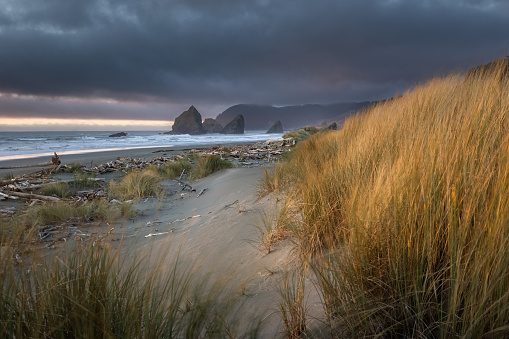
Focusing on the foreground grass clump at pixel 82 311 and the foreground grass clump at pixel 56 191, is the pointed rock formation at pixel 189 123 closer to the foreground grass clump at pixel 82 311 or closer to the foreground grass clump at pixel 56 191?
the foreground grass clump at pixel 56 191

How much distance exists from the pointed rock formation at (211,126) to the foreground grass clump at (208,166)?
81841mm

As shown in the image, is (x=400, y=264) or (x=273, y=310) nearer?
(x=400, y=264)

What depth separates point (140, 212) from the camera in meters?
4.98

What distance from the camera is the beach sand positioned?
177 cm

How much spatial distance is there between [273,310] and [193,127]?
92.1 meters

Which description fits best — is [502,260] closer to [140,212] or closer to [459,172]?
[459,172]

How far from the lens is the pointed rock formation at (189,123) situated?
89.9 meters

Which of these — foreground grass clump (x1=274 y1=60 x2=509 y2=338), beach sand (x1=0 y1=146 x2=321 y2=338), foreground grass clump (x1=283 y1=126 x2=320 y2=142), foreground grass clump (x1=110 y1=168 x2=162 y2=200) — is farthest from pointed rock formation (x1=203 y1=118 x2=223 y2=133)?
foreground grass clump (x1=274 y1=60 x2=509 y2=338)

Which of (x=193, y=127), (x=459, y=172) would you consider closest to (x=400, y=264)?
(x=459, y=172)

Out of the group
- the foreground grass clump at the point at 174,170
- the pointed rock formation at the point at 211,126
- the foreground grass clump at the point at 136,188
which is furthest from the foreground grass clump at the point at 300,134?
the pointed rock formation at the point at 211,126

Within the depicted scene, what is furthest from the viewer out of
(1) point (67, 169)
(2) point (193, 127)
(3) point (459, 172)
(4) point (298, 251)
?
(2) point (193, 127)

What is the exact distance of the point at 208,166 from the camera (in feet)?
27.8

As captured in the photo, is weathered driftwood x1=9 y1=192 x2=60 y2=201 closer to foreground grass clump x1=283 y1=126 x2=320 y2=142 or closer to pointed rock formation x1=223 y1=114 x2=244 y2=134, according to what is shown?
foreground grass clump x1=283 y1=126 x2=320 y2=142

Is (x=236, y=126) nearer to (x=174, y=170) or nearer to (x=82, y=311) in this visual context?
(x=174, y=170)
